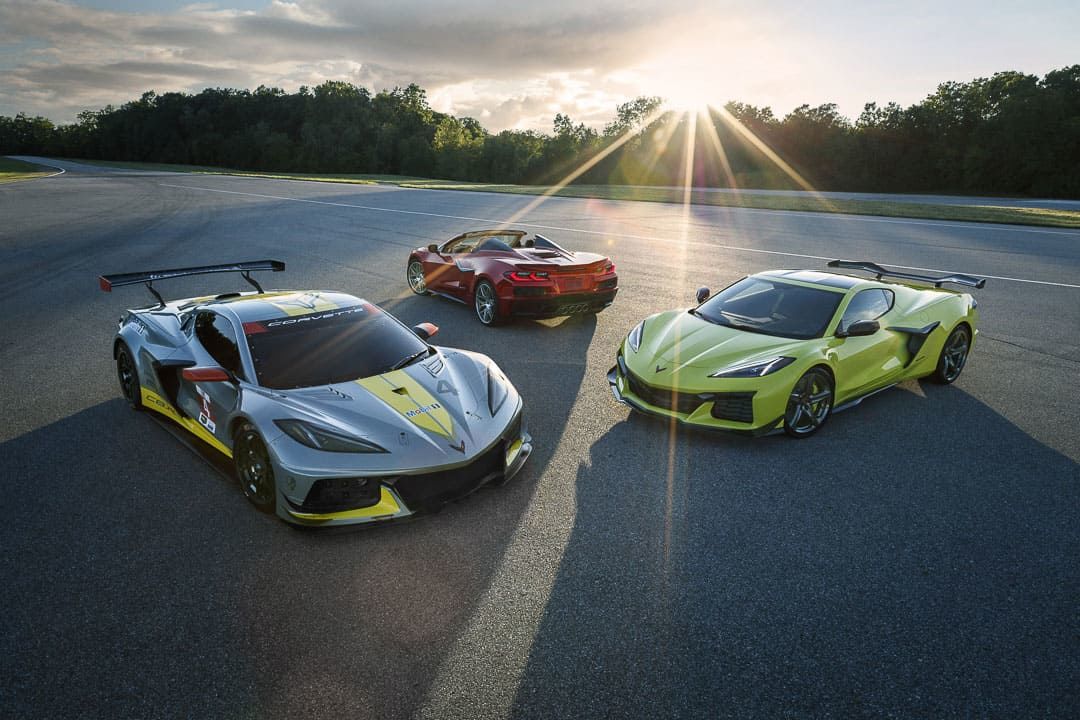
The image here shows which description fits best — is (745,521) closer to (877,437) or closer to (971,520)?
(971,520)

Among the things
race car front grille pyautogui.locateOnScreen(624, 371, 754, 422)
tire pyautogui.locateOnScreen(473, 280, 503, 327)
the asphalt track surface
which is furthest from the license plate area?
race car front grille pyautogui.locateOnScreen(624, 371, 754, 422)

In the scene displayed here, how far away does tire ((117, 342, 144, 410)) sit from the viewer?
603cm

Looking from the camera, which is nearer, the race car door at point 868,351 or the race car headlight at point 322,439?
the race car headlight at point 322,439

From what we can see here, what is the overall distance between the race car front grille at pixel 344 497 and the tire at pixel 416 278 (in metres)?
7.48

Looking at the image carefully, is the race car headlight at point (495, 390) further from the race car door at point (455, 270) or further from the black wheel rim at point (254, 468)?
the race car door at point (455, 270)

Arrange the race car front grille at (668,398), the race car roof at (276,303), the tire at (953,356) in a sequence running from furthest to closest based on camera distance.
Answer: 1. the tire at (953,356)
2. the race car front grille at (668,398)
3. the race car roof at (276,303)

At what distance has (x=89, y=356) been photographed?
795 centimetres

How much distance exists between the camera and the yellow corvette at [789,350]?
18.4ft

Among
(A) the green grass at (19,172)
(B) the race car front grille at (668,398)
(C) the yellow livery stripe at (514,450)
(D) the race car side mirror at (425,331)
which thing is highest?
(A) the green grass at (19,172)

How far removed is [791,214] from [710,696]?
2761cm

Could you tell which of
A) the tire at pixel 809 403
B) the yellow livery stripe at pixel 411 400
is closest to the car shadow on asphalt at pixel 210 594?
the yellow livery stripe at pixel 411 400

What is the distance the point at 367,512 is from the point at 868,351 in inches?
192

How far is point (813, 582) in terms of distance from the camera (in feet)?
12.8

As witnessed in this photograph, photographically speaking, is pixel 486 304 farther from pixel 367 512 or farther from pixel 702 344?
pixel 367 512
